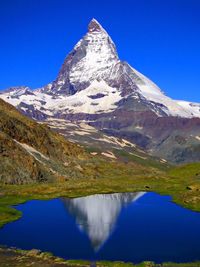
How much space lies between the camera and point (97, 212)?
114 m

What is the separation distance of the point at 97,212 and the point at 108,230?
25.6m

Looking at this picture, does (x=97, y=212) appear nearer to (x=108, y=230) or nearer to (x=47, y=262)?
(x=108, y=230)

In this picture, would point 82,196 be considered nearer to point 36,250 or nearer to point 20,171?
point 20,171

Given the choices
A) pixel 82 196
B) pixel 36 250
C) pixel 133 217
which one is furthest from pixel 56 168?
pixel 36 250

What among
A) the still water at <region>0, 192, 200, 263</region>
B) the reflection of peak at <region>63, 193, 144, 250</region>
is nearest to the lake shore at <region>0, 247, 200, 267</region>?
the still water at <region>0, 192, 200, 263</region>

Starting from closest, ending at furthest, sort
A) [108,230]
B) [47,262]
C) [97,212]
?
[47,262], [108,230], [97,212]

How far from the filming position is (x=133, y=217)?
348 feet

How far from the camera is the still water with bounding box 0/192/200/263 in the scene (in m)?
70.9

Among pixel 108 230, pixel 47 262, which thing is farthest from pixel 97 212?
pixel 47 262

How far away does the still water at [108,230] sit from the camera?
233 ft

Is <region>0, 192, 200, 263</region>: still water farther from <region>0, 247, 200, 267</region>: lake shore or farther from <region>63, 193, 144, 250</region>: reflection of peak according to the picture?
<region>0, 247, 200, 267</region>: lake shore

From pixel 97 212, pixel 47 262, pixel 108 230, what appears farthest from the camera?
pixel 97 212

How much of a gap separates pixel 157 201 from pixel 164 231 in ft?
163

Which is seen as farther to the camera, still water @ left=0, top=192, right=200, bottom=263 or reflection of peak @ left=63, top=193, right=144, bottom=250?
reflection of peak @ left=63, top=193, right=144, bottom=250
